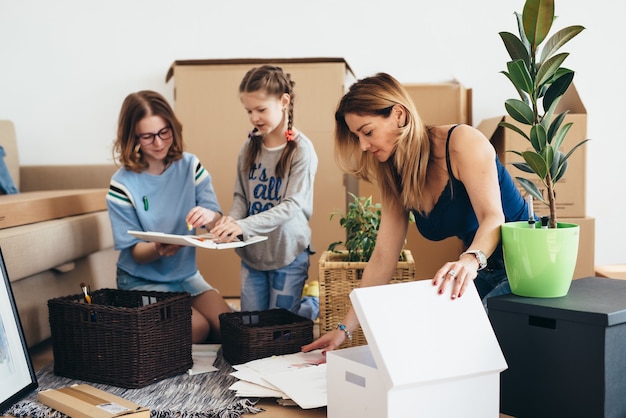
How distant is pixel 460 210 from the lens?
1.75 metres

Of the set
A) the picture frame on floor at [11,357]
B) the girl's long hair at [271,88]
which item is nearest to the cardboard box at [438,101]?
the girl's long hair at [271,88]

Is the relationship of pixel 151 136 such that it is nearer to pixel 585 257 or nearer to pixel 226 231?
pixel 226 231

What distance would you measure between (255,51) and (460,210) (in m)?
1.80

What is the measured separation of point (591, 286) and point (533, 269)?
22 cm

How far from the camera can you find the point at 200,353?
214 cm

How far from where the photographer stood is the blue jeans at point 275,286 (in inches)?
90.0

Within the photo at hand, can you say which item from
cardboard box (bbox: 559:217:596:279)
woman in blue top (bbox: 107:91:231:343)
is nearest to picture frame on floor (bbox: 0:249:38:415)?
woman in blue top (bbox: 107:91:231:343)

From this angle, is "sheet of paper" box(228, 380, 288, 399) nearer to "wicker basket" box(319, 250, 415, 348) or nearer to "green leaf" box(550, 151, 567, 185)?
"wicker basket" box(319, 250, 415, 348)

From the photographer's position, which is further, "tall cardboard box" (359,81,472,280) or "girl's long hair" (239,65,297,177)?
"tall cardboard box" (359,81,472,280)

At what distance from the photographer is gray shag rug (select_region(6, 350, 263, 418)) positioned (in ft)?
5.31

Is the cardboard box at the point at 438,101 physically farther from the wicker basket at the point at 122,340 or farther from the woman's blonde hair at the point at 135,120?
the wicker basket at the point at 122,340

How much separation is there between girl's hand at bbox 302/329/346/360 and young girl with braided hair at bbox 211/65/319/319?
47 cm

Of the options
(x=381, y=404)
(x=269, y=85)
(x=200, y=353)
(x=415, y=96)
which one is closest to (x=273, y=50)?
(x=415, y=96)

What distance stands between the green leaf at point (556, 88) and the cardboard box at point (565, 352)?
0.43m
